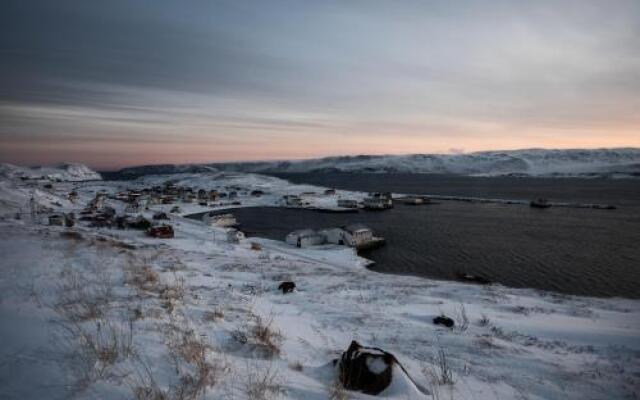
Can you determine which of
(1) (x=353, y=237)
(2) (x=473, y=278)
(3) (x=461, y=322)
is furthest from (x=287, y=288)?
(1) (x=353, y=237)

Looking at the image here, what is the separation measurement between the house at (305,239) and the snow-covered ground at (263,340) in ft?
79.1

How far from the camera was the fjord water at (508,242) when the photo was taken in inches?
1182

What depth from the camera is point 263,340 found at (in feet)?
19.8

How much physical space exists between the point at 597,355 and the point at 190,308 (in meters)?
10.5

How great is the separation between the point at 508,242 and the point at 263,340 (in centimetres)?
4585

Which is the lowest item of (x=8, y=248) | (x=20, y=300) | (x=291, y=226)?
(x=291, y=226)

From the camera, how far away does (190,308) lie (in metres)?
8.11

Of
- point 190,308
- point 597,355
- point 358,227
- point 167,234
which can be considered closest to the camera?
point 190,308

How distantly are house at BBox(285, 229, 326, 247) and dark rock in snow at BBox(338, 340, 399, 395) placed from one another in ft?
116

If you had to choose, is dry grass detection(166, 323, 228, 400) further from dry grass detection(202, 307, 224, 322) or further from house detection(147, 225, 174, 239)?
house detection(147, 225, 174, 239)

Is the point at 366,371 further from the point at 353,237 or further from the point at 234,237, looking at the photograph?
the point at 353,237

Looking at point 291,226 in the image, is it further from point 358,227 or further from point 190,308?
point 190,308

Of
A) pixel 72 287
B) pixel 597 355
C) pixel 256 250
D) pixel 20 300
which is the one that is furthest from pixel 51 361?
pixel 256 250

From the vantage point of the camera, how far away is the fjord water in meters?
30.0
